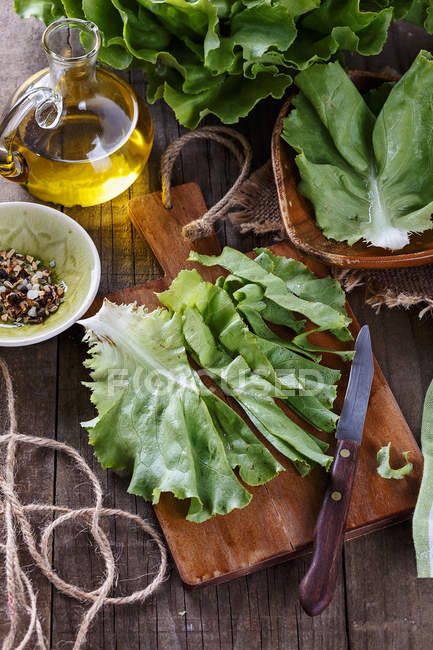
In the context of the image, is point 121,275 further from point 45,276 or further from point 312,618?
point 312,618

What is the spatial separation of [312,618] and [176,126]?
42.7 inches

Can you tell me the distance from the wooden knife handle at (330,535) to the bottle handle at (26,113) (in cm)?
82

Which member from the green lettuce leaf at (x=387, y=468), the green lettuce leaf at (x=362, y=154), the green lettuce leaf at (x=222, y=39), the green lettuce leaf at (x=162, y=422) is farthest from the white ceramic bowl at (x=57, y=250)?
the green lettuce leaf at (x=387, y=468)

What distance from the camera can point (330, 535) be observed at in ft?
4.25

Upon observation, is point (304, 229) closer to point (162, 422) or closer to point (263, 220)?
point (263, 220)

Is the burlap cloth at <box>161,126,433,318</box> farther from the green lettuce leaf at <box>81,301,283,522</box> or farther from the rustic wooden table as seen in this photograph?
the green lettuce leaf at <box>81,301,283,522</box>

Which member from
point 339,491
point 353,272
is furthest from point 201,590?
point 353,272

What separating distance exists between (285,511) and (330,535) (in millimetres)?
96

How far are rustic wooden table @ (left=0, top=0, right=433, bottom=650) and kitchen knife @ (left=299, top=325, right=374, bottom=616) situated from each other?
0.32ft

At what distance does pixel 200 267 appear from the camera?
1.53 metres

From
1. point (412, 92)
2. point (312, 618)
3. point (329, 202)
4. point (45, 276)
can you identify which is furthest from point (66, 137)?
point (312, 618)

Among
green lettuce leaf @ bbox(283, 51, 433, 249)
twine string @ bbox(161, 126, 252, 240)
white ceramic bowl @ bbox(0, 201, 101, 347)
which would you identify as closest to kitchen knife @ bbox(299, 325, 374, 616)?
green lettuce leaf @ bbox(283, 51, 433, 249)

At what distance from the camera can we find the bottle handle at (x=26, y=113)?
137cm

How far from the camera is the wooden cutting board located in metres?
1.31
